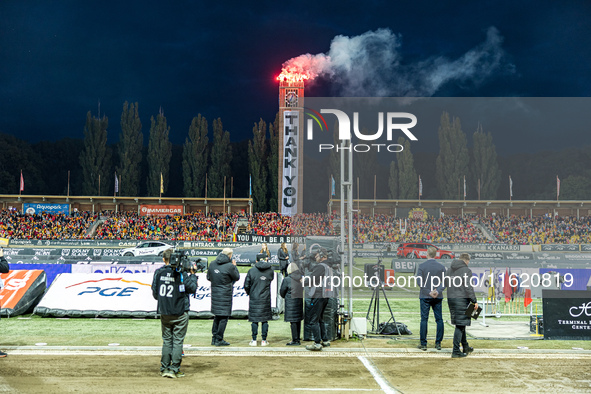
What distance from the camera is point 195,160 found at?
6725 cm

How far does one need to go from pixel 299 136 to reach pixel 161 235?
18369 millimetres

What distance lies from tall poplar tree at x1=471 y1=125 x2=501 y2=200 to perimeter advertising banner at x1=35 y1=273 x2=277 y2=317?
33.2 m

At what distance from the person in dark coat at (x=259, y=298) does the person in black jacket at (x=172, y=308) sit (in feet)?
7.30

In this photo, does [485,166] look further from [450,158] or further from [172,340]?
[172,340]

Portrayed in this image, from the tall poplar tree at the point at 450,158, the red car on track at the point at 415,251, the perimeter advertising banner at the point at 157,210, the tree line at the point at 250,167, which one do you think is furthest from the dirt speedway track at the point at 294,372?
the perimeter advertising banner at the point at 157,210

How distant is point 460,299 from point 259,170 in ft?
187

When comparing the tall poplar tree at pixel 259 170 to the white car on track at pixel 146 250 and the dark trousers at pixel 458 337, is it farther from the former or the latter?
the dark trousers at pixel 458 337

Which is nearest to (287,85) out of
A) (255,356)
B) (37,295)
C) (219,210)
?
(219,210)

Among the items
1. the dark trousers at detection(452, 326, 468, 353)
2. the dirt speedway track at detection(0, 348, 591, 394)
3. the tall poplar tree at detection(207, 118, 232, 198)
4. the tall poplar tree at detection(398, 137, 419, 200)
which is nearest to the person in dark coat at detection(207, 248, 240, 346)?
the dirt speedway track at detection(0, 348, 591, 394)

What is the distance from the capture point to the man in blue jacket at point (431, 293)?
923 centimetres

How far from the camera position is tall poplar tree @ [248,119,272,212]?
64444 mm

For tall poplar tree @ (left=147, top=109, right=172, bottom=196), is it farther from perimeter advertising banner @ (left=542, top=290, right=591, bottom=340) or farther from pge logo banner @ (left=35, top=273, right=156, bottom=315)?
perimeter advertising banner @ (left=542, top=290, right=591, bottom=340)

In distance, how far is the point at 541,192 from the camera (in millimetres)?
48000

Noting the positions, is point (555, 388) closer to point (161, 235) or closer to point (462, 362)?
point (462, 362)
